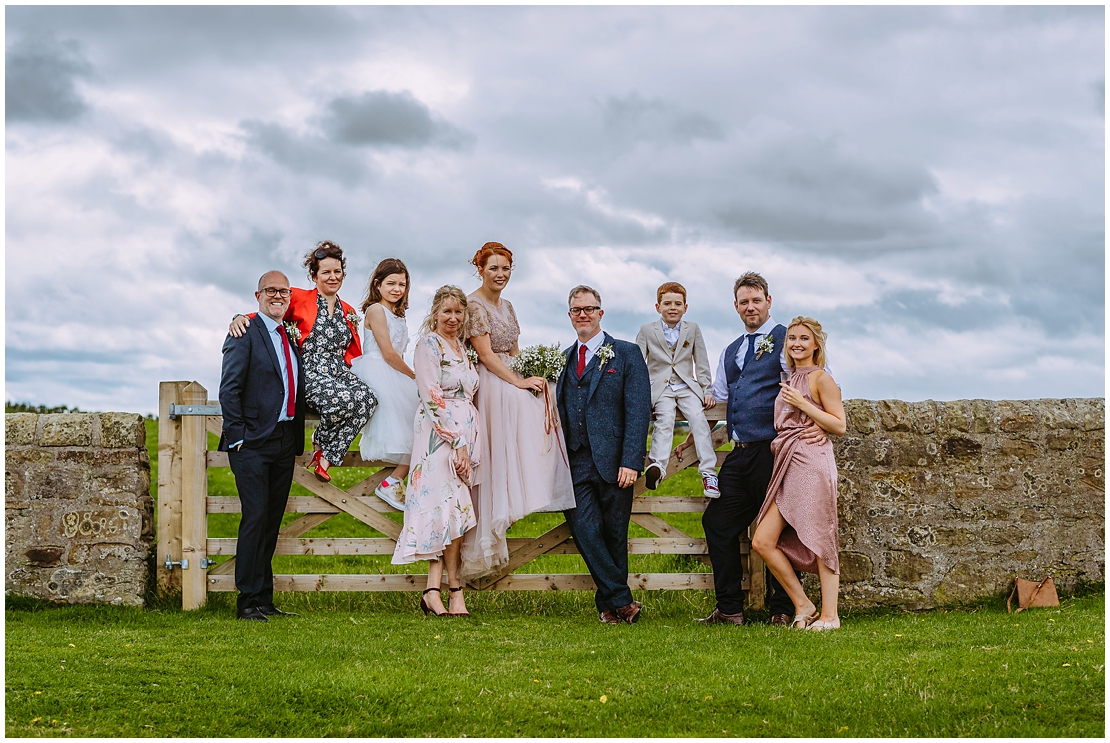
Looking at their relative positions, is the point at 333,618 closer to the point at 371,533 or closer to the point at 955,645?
the point at 955,645

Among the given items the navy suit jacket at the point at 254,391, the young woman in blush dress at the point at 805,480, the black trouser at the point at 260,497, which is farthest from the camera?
the black trouser at the point at 260,497

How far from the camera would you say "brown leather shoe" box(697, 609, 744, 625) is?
24.7 ft

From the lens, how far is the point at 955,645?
648 centimetres

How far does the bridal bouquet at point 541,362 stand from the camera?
7.62 metres

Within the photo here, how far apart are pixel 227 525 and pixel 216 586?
580 cm

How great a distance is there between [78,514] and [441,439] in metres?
3.26

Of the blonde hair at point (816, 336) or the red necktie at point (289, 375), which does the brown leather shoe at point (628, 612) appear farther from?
the red necktie at point (289, 375)

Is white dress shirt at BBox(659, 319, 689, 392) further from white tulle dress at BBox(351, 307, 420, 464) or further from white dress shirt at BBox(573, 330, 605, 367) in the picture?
white tulle dress at BBox(351, 307, 420, 464)

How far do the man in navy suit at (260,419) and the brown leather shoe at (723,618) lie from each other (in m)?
3.47

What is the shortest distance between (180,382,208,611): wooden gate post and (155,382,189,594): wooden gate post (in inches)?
2.3

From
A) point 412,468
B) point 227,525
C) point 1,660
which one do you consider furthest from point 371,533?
point 1,660

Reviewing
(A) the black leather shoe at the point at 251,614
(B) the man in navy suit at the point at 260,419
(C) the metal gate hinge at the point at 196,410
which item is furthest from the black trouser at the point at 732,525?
(C) the metal gate hinge at the point at 196,410

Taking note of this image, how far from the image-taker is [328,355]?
24.5ft

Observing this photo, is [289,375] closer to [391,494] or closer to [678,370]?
[391,494]
